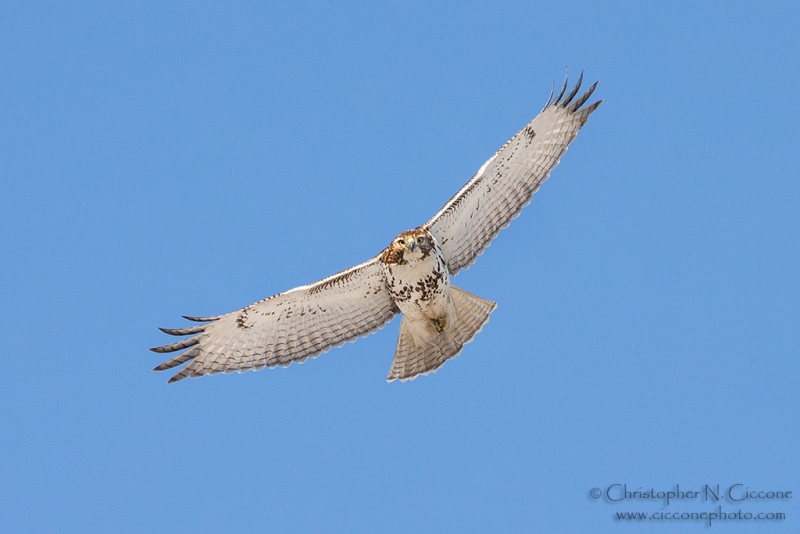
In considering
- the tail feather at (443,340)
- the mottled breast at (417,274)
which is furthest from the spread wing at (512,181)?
the mottled breast at (417,274)

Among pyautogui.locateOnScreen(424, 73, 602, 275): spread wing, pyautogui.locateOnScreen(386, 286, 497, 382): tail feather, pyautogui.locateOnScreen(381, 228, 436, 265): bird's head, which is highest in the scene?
pyautogui.locateOnScreen(424, 73, 602, 275): spread wing

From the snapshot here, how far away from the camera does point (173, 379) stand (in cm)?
1282

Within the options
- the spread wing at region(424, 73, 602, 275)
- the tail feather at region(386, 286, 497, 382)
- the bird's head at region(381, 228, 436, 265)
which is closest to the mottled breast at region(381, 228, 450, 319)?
the bird's head at region(381, 228, 436, 265)

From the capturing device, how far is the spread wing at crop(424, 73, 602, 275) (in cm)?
1317

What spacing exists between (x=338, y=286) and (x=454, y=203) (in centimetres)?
186

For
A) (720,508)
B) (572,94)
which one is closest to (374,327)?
(572,94)

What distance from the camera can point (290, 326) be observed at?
43.8 feet

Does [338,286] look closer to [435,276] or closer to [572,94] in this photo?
[435,276]

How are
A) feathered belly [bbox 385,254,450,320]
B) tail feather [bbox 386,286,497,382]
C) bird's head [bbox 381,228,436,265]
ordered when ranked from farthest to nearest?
tail feather [bbox 386,286,497,382]
feathered belly [bbox 385,254,450,320]
bird's head [bbox 381,228,436,265]

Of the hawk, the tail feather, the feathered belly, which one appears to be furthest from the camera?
the tail feather

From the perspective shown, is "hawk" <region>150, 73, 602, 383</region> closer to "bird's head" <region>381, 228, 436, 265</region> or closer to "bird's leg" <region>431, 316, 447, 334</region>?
"bird's leg" <region>431, 316, 447, 334</region>

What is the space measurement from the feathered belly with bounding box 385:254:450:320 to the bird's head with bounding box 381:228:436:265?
0.28 ft

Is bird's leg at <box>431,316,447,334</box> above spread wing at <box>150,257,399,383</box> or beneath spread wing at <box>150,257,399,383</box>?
beneath

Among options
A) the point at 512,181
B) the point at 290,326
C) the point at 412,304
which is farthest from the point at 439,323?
the point at 512,181
